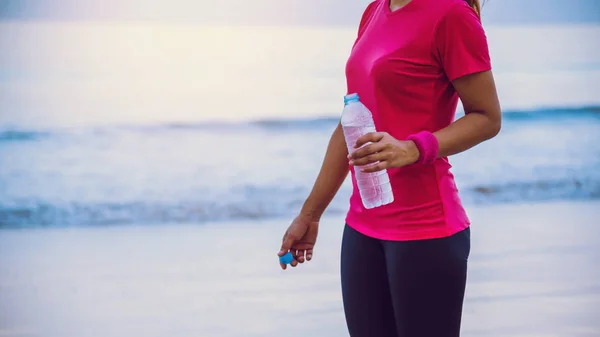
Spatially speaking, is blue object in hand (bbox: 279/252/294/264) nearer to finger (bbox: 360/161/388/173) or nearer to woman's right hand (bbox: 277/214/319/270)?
woman's right hand (bbox: 277/214/319/270)

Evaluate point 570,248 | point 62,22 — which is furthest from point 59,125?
point 570,248

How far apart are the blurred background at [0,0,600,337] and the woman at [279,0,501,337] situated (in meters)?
1.59

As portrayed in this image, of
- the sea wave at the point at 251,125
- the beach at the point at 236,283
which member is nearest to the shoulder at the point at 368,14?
the beach at the point at 236,283

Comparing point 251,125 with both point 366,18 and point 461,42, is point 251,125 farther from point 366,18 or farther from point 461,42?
point 461,42

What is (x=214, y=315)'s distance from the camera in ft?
10.0

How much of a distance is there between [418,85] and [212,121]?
794cm

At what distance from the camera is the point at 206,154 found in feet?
25.6

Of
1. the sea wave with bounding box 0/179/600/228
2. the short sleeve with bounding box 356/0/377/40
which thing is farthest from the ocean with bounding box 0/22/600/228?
the short sleeve with bounding box 356/0/377/40

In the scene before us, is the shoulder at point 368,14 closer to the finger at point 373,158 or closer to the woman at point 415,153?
the woman at point 415,153

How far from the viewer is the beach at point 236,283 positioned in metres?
2.96

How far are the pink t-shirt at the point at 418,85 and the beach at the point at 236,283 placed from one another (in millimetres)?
1662

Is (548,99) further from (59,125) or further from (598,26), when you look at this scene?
(59,125)

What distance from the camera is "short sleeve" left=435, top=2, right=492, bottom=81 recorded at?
116cm

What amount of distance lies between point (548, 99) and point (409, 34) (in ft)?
31.3
